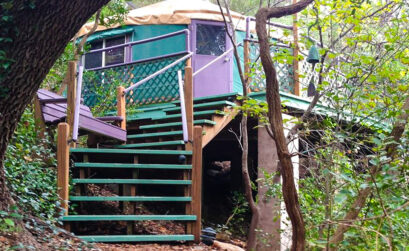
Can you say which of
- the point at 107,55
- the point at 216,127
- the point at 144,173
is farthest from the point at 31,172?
the point at 107,55

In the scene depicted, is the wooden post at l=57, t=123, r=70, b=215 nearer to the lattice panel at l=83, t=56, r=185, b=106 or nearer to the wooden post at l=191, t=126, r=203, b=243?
the wooden post at l=191, t=126, r=203, b=243

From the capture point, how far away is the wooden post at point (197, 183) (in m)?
5.48

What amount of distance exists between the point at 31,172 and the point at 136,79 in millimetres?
4775

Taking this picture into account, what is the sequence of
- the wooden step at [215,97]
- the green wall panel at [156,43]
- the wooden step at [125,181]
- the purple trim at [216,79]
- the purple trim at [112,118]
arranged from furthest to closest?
the green wall panel at [156,43] → the purple trim at [216,79] → the wooden step at [215,97] → the purple trim at [112,118] → the wooden step at [125,181]

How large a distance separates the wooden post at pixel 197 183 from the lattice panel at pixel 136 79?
3.07 m

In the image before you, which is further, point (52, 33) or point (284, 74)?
point (284, 74)

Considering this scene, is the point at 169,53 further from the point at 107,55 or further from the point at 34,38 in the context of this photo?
the point at 34,38

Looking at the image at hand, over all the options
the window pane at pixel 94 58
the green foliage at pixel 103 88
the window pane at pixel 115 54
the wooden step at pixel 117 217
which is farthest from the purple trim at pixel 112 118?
the window pane at pixel 94 58

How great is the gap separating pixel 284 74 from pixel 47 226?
18.0ft

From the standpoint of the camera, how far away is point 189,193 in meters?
5.71

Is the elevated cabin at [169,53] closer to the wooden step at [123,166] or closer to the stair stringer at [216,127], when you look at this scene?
the stair stringer at [216,127]

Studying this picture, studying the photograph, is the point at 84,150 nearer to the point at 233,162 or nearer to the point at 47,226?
the point at 47,226

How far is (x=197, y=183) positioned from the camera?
223 inches

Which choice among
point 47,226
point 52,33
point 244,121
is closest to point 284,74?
point 244,121
